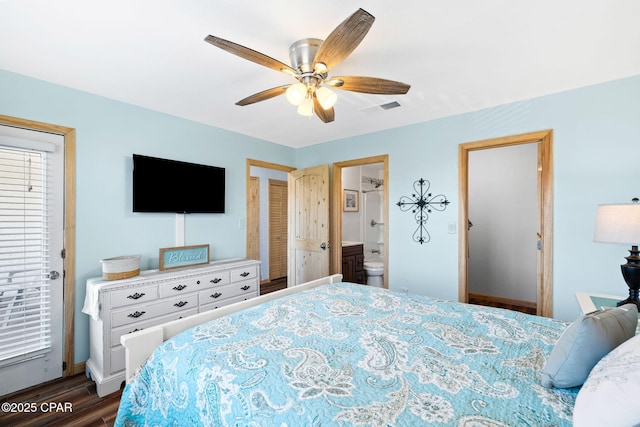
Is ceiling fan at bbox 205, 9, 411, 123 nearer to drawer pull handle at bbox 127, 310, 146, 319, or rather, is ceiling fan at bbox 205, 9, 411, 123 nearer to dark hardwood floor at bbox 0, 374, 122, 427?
drawer pull handle at bbox 127, 310, 146, 319

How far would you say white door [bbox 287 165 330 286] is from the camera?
3990 mm

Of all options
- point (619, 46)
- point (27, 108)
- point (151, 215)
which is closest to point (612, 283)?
point (619, 46)

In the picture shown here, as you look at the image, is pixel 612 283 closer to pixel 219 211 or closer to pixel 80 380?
pixel 219 211

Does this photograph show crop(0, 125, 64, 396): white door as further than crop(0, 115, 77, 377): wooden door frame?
No

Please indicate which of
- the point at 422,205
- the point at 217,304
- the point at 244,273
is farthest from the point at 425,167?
the point at 217,304

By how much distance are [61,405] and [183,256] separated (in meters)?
1.38

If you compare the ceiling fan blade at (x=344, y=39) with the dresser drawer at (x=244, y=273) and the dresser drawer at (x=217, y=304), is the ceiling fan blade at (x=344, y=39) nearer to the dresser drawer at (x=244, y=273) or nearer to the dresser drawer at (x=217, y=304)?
the dresser drawer at (x=244, y=273)

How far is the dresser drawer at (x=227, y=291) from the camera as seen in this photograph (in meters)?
2.87

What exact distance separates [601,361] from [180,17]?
7.76ft

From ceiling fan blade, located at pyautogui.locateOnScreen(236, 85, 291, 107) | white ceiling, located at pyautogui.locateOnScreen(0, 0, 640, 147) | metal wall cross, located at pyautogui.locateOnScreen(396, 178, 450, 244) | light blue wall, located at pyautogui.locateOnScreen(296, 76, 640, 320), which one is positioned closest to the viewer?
white ceiling, located at pyautogui.locateOnScreen(0, 0, 640, 147)

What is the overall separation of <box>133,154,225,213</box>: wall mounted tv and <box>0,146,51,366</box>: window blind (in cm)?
68

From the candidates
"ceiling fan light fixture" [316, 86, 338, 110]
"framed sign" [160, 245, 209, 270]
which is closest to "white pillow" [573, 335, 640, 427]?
"ceiling fan light fixture" [316, 86, 338, 110]

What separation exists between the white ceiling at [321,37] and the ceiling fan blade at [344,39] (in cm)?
22

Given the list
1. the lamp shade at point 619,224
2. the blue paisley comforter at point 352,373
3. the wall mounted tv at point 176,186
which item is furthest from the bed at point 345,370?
the wall mounted tv at point 176,186
